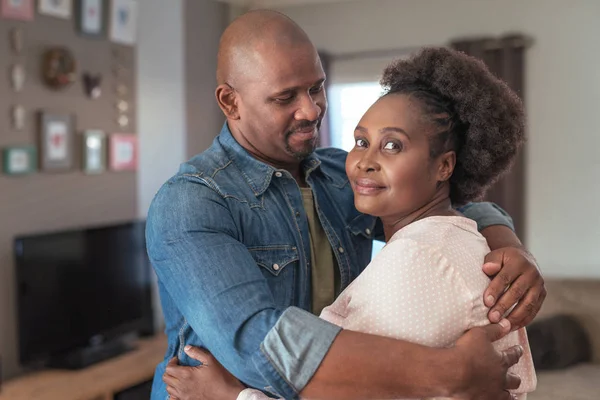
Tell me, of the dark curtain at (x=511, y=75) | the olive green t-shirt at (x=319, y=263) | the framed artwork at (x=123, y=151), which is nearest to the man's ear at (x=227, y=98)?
the olive green t-shirt at (x=319, y=263)

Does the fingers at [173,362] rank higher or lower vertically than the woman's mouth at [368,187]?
lower

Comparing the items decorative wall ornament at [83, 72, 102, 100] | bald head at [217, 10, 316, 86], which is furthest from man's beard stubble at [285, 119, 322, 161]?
decorative wall ornament at [83, 72, 102, 100]

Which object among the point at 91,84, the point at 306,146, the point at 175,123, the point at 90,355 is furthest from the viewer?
the point at 175,123

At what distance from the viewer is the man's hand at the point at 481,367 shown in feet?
3.66

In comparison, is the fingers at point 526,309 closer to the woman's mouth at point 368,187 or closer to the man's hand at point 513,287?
the man's hand at point 513,287

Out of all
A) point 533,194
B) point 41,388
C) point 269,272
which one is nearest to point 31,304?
point 41,388

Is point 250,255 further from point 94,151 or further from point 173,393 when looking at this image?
point 94,151

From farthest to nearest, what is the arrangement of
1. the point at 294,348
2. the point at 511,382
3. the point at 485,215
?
1. the point at 485,215
2. the point at 511,382
3. the point at 294,348

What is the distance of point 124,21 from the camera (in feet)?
14.4

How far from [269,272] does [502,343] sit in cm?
46

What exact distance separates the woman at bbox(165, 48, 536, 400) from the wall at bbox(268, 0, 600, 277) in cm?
367

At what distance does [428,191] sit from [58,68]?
3026 millimetres

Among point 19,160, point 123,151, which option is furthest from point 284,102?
point 123,151

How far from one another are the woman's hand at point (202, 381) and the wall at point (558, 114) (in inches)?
160
